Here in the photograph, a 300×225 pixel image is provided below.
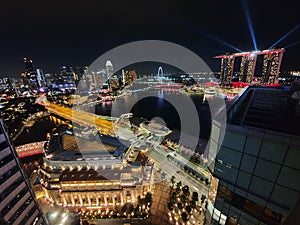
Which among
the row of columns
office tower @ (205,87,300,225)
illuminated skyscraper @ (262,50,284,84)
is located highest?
illuminated skyscraper @ (262,50,284,84)

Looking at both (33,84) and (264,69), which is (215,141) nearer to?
(264,69)

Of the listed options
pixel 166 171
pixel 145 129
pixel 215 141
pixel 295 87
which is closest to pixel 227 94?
pixel 145 129

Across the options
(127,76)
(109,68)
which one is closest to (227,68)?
(127,76)

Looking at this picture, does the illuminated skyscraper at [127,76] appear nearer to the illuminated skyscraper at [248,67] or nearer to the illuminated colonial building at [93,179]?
the illuminated skyscraper at [248,67]

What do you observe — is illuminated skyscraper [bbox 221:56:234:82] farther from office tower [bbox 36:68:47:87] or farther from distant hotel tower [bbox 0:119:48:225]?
office tower [bbox 36:68:47:87]

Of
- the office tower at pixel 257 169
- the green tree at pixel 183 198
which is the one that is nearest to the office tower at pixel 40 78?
the green tree at pixel 183 198

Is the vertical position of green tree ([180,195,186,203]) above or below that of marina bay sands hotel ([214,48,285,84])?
below

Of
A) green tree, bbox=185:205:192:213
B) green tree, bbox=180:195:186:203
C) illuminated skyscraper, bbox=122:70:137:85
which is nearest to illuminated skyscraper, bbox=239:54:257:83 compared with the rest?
green tree, bbox=180:195:186:203
